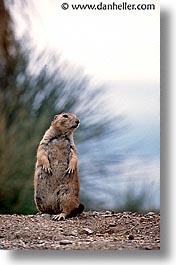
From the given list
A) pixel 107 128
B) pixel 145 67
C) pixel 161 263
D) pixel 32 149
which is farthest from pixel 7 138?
pixel 161 263

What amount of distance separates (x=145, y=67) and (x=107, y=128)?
0.68 feet

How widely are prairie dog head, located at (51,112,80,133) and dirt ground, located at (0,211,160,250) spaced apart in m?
0.26

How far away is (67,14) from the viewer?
1.96m

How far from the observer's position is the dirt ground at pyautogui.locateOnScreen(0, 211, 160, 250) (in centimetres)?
193

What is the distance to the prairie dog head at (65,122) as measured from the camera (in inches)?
78.0

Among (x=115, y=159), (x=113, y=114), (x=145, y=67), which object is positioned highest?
(x=145, y=67)

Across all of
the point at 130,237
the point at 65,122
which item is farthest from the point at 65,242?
the point at 65,122

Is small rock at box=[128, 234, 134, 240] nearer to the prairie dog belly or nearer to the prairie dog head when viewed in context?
the prairie dog belly

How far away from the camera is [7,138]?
78.6 inches

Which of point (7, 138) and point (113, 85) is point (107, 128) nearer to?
point (113, 85)

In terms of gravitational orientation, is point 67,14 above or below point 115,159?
above

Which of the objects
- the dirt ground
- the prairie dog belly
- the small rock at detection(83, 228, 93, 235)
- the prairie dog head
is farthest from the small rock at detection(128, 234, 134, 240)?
the prairie dog head

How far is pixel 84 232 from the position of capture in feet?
6.42

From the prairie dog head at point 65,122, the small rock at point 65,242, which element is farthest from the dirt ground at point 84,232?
the prairie dog head at point 65,122
